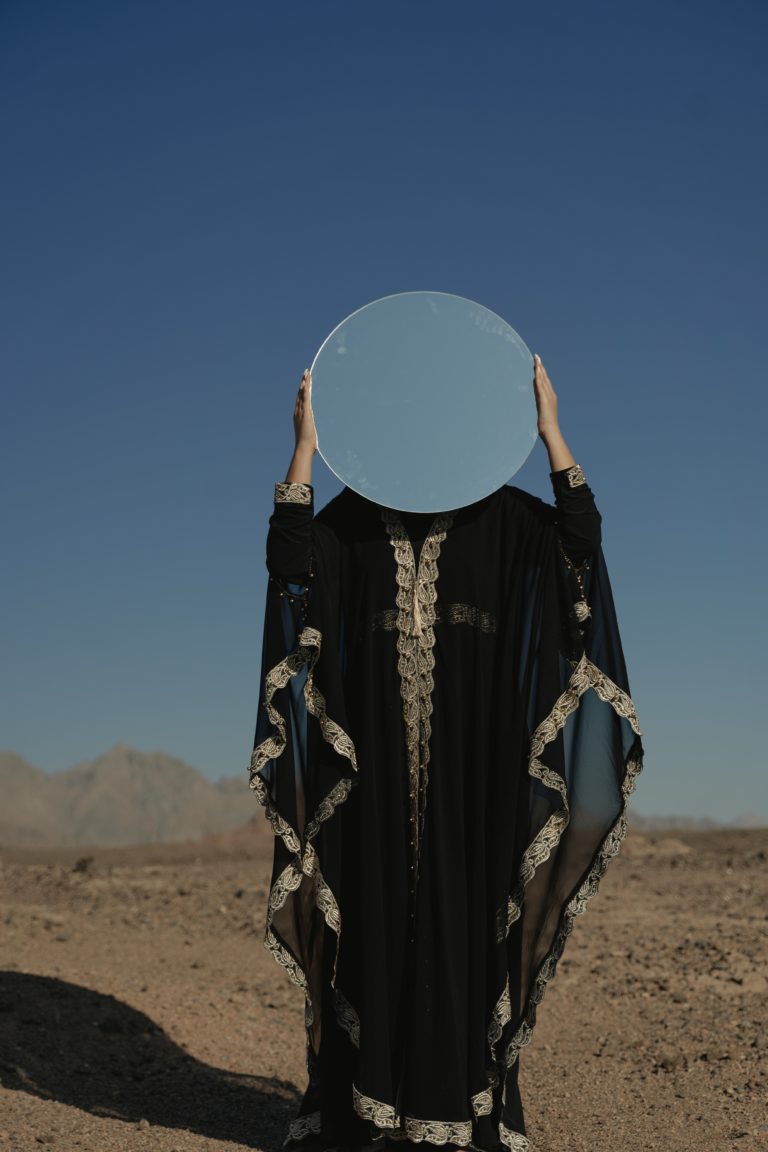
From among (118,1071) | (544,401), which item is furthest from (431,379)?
(118,1071)

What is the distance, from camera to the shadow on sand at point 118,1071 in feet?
17.7

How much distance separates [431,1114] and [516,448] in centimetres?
246

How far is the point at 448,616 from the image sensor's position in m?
4.42

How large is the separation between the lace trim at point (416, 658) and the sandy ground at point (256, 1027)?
1.71 meters

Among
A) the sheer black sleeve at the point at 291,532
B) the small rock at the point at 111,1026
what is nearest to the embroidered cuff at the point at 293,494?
the sheer black sleeve at the point at 291,532

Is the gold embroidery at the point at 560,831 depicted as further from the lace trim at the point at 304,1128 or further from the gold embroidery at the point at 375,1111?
the lace trim at the point at 304,1128

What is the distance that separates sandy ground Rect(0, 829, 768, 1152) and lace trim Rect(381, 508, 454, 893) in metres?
1.71

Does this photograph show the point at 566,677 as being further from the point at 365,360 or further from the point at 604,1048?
the point at 604,1048

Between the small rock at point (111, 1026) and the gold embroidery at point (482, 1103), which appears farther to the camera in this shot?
the small rock at point (111, 1026)

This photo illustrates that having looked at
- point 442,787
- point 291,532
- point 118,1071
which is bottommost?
point 118,1071

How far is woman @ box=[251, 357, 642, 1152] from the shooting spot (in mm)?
4254

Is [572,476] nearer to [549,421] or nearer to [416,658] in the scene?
[549,421]

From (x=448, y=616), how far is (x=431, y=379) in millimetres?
952

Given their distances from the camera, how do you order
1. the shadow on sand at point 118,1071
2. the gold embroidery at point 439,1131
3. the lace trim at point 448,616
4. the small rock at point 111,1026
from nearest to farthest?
the gold embroidery at point 439,1131 < the lace trim at point 448,616 < the shadow on sand at point 118,1071 < the small rock at point 111,1026
